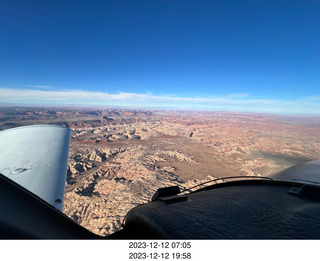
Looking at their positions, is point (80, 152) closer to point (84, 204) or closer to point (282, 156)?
point (84, 204)

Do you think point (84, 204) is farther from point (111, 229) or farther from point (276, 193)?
point (276, 193)

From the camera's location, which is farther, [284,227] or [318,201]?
[318,201]

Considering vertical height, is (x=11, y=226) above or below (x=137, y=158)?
above

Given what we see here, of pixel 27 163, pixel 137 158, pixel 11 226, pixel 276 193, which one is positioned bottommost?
pixel 137 158

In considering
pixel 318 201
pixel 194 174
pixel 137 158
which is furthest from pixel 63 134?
pixel 137 158

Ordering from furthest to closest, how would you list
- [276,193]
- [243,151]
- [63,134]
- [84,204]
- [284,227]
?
[243,151], [84,204], [63,134], [276,193], [284,227]
